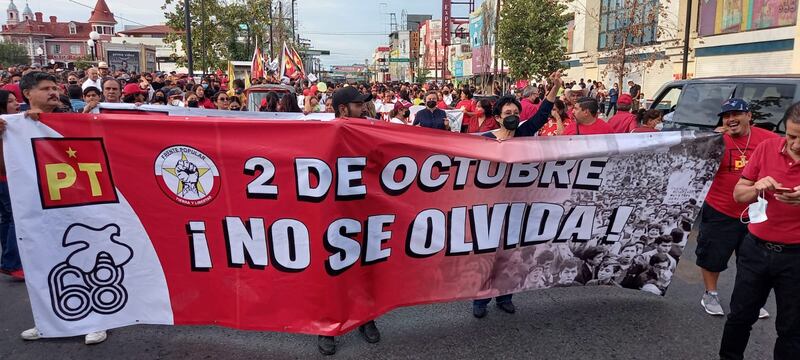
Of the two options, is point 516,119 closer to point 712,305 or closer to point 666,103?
point 712,305

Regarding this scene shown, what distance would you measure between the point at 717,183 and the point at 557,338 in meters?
1.71

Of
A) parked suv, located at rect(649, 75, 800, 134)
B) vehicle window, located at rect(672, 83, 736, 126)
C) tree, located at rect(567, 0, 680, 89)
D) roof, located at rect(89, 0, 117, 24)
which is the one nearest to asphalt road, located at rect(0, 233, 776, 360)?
parked suv, located at rect(649, 75, 800, 134)

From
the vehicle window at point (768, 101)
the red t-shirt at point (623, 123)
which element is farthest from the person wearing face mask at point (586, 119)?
the vehicle window at point (768, 101)

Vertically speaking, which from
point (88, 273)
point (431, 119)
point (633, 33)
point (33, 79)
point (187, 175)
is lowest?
point (88, 273)

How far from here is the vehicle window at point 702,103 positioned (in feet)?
24.1

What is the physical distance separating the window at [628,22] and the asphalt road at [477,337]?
13717mm

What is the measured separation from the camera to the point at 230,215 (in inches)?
136

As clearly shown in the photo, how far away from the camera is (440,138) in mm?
3660

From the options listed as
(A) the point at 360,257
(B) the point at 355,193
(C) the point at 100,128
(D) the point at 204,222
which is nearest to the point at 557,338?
(A) the point at 360,257

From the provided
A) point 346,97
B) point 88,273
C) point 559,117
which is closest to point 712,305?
point 346,97

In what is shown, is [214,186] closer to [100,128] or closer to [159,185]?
[159,185]

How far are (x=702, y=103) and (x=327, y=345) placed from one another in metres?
6.56

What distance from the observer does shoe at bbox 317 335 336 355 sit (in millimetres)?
3646

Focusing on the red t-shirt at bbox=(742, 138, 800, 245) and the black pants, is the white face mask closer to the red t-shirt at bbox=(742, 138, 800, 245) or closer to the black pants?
the red t-shirt at bbox=(742, 138, 800, 245)
